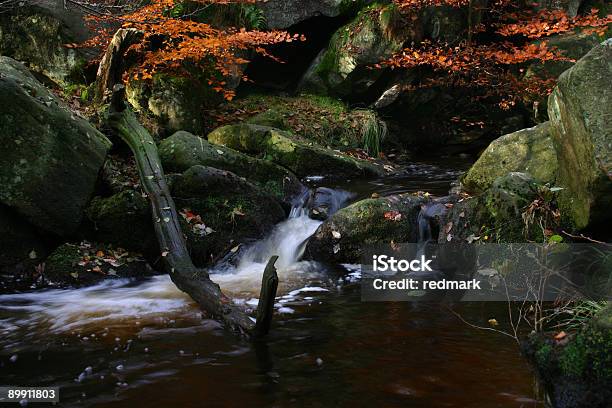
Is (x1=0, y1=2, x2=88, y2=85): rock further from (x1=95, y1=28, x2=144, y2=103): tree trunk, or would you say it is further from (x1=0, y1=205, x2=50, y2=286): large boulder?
(x1=0, y1=205, x2=50, y2=286): large boulder

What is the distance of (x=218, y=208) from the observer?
24.4 feet

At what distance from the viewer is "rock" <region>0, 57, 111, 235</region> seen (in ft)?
19.5

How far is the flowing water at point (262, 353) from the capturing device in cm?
346

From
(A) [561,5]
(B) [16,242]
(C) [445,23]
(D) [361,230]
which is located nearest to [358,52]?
(C) [445,23]

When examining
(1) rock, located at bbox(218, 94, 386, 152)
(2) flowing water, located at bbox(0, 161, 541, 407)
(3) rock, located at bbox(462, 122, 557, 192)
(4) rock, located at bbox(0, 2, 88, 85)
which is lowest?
(2) flowing water, located at bbox(0, 161, 541, 407)

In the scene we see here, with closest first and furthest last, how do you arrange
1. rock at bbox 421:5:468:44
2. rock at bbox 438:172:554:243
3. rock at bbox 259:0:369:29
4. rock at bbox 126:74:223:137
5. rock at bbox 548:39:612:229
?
rock at bbox 548:39:612:229
rock at bbox 438:172:554:243
rock at bbox 126:74:223:137
rock at bbox 421:5:468:44
rock at bbox 259:0:369:29

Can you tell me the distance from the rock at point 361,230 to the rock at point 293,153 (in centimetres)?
282

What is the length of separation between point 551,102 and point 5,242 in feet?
20.7

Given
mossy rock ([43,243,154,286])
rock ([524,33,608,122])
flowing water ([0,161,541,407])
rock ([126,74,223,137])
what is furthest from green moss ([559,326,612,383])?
rock ([524,33,608,122])

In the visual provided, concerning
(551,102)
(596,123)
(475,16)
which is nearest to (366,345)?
(596,123)

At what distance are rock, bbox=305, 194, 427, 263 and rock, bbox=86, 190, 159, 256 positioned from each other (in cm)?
222

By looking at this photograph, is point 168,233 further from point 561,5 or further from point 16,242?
point 561,5

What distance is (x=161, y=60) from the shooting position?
991 centimetres

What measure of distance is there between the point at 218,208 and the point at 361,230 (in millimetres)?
2086
